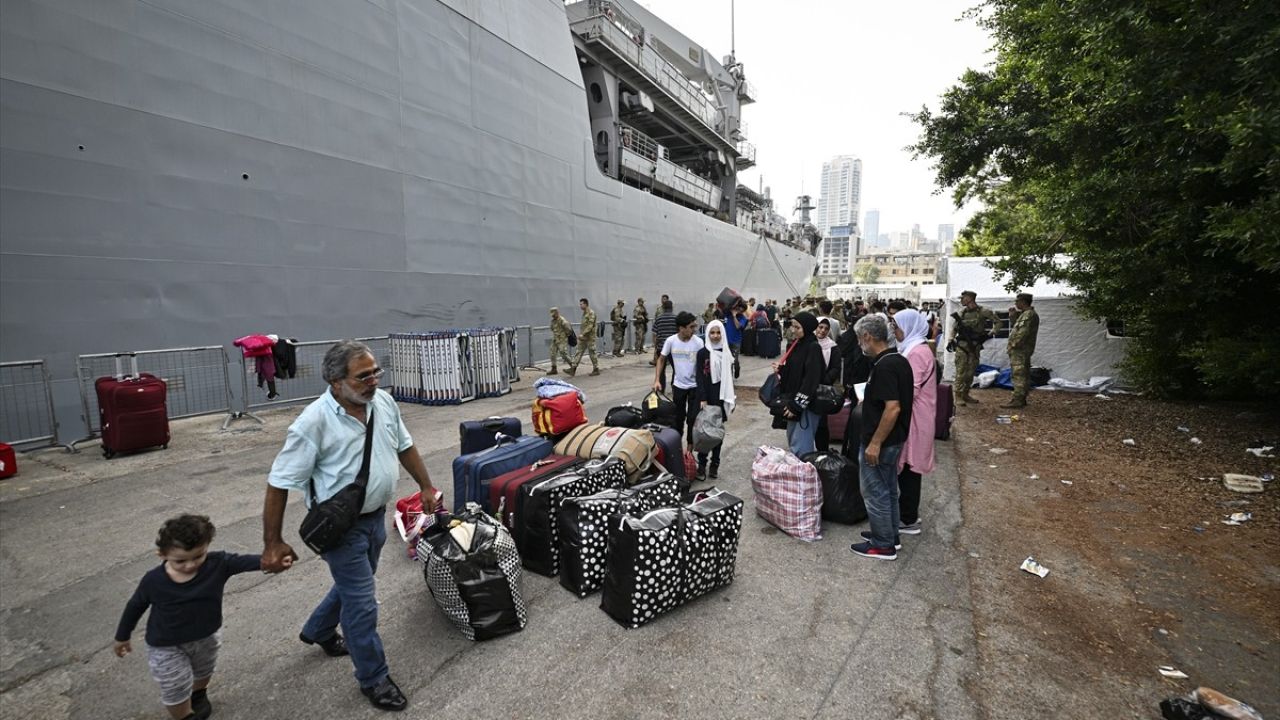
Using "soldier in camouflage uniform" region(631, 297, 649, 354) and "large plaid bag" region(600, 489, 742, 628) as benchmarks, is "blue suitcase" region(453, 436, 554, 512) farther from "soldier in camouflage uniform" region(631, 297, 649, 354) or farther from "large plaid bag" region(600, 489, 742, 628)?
"soldier in camouflage uniform" region(631, 297, 649, 354)

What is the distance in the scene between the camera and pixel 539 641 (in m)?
2.85

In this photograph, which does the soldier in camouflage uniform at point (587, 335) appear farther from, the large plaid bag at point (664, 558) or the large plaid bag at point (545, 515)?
the large plaid bag at point (664, 558)

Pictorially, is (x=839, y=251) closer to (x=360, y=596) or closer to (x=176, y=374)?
(x=176, y=374)

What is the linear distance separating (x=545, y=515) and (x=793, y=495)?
6.35 feet

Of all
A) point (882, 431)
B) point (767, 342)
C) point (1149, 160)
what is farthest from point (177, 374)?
point (767, 342)

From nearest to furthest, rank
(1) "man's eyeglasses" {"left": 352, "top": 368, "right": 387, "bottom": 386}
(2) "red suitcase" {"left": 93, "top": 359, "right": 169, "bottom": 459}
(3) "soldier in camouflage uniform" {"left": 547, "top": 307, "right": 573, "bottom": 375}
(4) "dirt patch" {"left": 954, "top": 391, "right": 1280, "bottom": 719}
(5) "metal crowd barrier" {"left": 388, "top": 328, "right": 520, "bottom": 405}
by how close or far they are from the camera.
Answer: (1) "man's eyeglasses" {"left": 352, "top": 368, "right": 387, "bottom": 386}
(4) "dirt patch" {"left": 954, "top": 391, "right": 1280, "bottom": 719}
(2) "red suitcase" {"left": 93, "top": 359, "right": 169, "bottom": 459}
(5) "metal crowd barrier" {"left": 388, "top": 328, "right": 520, "bottom": 405}
(3) "soldier in camouflage uniform" {"left": 547, "top": 307, "right": 573, "bottom": 375}

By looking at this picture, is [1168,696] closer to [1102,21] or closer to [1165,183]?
[1102,21]

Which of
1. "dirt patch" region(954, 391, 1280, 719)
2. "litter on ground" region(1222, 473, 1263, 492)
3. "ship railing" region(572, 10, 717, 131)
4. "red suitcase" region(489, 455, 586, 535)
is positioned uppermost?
"ship railing" region(572, 10, 717, 131)

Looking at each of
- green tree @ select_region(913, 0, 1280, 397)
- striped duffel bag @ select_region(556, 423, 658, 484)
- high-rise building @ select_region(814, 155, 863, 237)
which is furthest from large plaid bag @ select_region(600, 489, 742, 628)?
high-rise building @ select_region(814, 155, 863, 237)

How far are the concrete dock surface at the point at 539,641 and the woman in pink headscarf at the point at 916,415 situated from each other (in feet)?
1.09

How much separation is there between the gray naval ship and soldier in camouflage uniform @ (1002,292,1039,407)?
419 inches

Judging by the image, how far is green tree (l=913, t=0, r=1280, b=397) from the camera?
3896 mm

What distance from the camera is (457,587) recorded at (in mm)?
2787

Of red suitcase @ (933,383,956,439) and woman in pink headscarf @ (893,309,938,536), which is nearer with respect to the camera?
woman in pink headscarf @ (893,309,938,536)
